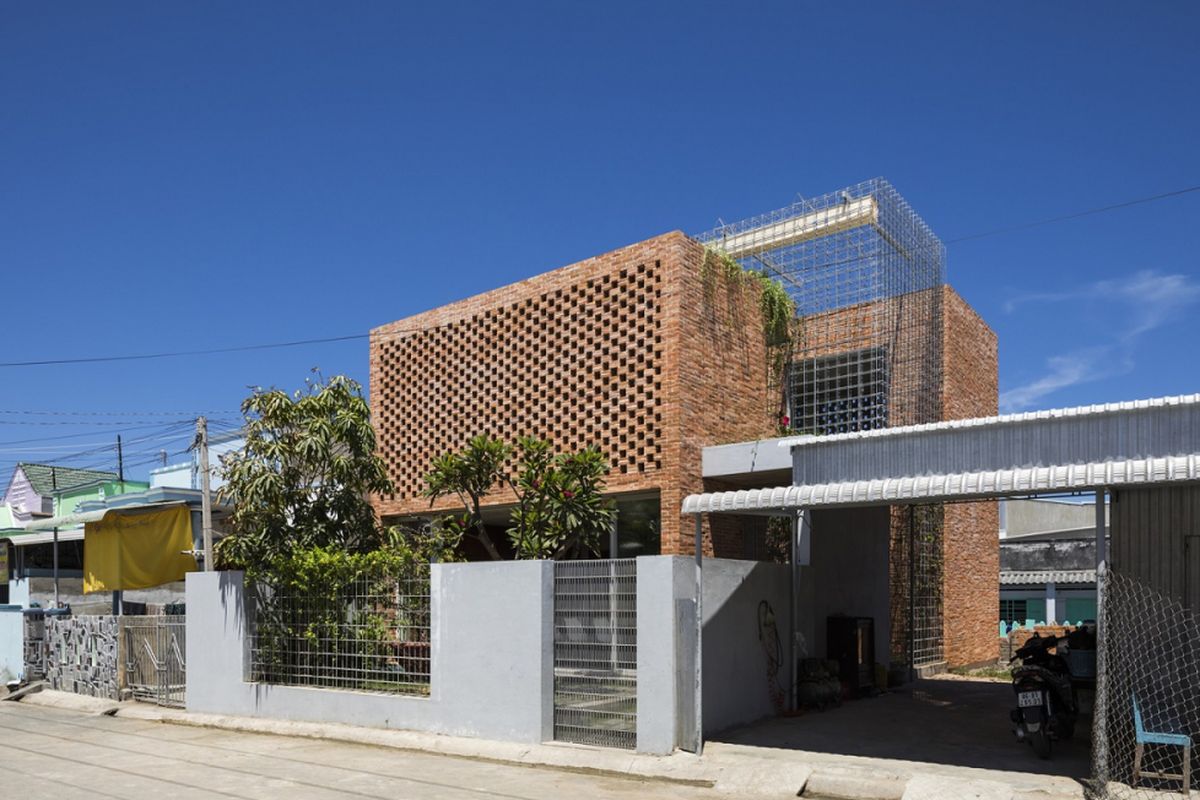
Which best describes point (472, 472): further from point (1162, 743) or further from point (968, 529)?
point (968, 529)

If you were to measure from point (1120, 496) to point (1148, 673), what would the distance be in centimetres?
168

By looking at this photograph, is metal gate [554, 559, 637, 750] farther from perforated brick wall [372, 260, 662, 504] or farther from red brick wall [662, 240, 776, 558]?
perforated brick wall [372, 260, 662, 504]

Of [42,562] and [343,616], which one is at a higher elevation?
[343,616]

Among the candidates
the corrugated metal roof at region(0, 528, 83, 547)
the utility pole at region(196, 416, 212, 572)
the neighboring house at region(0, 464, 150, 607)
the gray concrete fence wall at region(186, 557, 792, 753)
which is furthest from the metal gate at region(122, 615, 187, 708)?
the corrugated metal roof at region(0, 528, 83, 547)

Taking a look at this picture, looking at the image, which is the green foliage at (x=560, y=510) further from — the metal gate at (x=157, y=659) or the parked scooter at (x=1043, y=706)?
the metal gate at (x=157, y=659)

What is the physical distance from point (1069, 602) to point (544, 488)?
72.1 ft

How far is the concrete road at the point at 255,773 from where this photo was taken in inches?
389

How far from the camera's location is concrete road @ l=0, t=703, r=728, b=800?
9.88 m

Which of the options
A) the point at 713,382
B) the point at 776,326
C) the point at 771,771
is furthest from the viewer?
the point at 776,326

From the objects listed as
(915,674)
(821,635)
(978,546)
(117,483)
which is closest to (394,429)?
(821,635)

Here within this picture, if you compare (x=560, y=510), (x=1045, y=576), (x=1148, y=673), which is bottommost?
(x=1045, y=576)

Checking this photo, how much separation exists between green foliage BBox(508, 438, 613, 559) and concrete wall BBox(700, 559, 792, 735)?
1.82 metres

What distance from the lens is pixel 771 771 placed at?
1013 cm

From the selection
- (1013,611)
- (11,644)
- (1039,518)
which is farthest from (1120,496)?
(1039,518)
